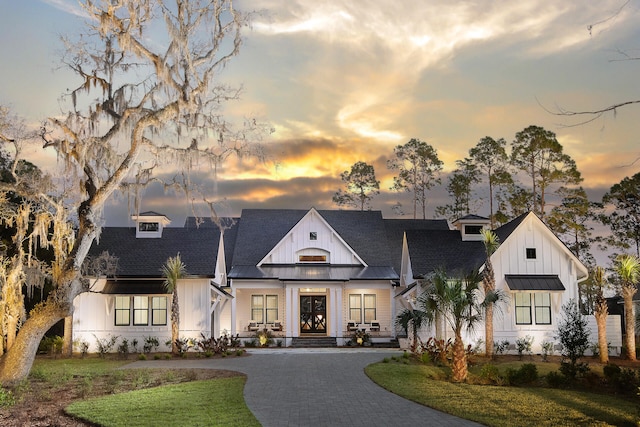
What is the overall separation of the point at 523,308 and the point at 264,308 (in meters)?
12.4

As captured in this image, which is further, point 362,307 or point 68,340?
point 362,307

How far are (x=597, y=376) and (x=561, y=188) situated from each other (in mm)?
23222

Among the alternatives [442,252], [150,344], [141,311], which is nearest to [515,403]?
[442,252]

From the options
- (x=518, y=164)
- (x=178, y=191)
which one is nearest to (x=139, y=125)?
(x=178, y=191)

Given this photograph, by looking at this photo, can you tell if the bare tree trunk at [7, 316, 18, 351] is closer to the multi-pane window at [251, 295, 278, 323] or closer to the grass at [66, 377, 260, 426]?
the grass at [66, 377, 260, 426]

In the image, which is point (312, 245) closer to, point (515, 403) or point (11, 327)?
point (11, 327)

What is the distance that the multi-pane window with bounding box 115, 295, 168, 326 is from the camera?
Answer: 25.5 metres

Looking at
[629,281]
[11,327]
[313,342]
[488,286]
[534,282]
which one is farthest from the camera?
[313,342]

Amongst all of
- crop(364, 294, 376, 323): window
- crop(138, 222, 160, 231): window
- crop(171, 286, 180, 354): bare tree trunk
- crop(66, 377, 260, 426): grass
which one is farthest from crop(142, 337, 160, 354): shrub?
crop(66, 377, 260, 426): grass

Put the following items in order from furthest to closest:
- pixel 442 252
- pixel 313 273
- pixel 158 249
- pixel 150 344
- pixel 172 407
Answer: pixel 313 273 → pixel 442 252 → pixel 158 249 → pixel 150 344 → pixel 172 407

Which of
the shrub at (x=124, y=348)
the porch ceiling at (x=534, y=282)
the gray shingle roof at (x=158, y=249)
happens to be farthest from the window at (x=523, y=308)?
the shrub at (x=124, y=348)

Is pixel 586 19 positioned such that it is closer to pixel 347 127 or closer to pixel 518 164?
pixel 347 127

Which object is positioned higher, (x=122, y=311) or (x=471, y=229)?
(x=471, y=229)

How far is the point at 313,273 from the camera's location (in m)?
30.1
